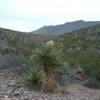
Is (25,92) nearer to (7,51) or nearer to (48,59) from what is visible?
(48,59)

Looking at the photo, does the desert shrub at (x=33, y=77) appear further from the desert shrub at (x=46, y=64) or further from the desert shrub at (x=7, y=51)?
the desert shrub at (x=7, y=51)

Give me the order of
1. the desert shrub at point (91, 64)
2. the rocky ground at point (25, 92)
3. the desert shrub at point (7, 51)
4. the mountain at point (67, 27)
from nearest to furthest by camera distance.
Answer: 1. the rocky ground at point (25, 92)
2. the desert shrub at point (91, 64)
3. the desert shrub at point (7, 51)
4. the mountain at point (67, 27)

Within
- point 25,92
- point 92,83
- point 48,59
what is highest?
point 48,59

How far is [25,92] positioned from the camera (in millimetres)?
14039

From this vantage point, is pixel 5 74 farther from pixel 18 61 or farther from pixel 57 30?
pixel 57 30

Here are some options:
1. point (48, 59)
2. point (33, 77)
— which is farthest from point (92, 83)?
point (33, 77)

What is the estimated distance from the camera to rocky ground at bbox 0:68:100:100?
13398mm

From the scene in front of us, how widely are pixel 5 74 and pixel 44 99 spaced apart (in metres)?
4.91

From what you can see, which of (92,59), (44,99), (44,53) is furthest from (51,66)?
(92,59)

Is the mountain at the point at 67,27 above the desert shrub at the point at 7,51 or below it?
below

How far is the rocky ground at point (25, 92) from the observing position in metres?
13.4

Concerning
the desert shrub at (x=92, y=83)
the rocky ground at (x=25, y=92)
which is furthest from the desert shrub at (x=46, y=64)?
the desert shrub at (x=92, y=83)

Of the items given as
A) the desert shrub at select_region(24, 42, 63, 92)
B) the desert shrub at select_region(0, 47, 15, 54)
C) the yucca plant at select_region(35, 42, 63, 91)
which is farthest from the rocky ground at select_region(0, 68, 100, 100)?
the desert shrub at select_region(0, 47, 15, 54)

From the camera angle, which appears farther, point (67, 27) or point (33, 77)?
point (67, 27)
